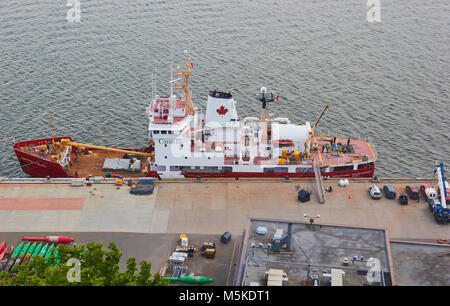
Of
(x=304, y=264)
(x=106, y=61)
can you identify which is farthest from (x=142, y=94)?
(x=304, y=264)

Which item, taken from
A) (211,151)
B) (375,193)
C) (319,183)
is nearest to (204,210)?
(211,151)

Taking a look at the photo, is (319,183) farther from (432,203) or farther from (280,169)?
(432,203)

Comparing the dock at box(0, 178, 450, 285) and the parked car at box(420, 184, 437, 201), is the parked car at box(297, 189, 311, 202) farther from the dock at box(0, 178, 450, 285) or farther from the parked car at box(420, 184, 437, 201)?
the parked car at box(420, 184, 437, 201)

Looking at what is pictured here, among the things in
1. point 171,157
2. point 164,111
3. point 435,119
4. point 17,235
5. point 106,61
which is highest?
point 106,61

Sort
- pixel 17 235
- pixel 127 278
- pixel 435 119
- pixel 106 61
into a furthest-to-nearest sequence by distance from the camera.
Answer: pixel 106 61 < pixel 435 119 < pixel 17 235 < pixel 127 278

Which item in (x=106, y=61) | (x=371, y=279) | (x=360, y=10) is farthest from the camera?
(x=360, y=10)

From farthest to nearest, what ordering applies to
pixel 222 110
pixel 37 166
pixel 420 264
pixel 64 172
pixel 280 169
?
pixel 37 166 < pixel 222 110 < pixel 64 172 < pixel 280 169 < pixel 420 264

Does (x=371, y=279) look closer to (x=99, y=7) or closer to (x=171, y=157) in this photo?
(x=171, y=157)
